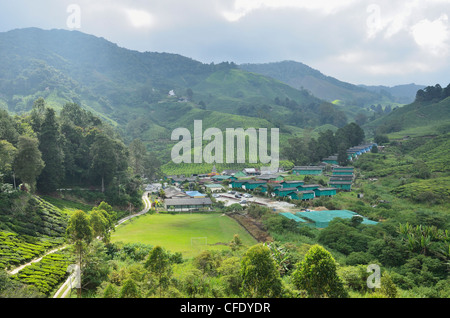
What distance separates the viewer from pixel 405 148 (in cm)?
7962

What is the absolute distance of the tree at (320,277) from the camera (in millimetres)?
13922

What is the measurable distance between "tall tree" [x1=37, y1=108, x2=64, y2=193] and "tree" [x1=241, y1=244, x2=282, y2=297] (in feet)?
119

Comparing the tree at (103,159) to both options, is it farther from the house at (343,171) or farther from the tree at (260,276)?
the house at (343,171)

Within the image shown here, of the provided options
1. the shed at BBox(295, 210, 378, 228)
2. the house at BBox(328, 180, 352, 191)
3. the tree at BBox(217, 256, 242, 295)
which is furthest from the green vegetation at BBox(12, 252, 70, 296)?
the house at BBox(328, 180, 352, 191)

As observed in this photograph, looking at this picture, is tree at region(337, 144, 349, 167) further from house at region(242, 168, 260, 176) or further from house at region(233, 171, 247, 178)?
house at region(233, 171, 247, 178)

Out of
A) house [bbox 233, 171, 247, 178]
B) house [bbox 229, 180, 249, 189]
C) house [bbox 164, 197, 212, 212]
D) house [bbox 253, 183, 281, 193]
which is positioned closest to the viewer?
house [bbox 164, 197, 212, 212]

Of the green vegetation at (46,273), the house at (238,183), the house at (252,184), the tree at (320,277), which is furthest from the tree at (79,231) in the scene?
the house at (238,183)

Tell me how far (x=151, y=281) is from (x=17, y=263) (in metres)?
12.2

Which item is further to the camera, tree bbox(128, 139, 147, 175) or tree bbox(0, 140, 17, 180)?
tree bbox(128, 139, 147, 175)

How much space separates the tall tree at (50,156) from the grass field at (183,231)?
12.1 metres

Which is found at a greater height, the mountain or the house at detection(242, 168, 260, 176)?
the mountain

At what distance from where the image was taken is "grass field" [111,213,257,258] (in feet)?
95.5

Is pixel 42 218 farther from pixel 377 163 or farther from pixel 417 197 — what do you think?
pixel 377 163
